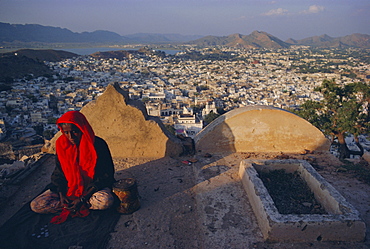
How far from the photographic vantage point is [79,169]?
3213 mm

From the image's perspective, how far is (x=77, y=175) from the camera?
125 inches

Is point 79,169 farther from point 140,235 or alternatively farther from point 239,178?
point 239,178

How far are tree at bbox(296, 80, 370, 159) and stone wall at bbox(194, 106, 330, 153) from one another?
3824 mm

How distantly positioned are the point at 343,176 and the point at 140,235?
126 inches

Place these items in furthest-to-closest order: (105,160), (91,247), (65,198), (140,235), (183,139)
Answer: (183,139) → (105,160) → (65,198) → (140,235) → (91,247)

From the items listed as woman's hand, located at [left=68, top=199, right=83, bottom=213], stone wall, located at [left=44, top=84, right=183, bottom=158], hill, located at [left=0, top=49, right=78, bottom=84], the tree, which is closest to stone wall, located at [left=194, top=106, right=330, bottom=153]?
stone wall, located at [left=44, top=84, right=183, bottom=158]

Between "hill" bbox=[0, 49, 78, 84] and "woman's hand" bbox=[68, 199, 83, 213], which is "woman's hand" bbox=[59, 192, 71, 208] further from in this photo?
"hill" bbox=[0, 49, 78, 84]

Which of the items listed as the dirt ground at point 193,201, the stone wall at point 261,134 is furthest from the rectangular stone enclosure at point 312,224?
the stone wall at point 261,134

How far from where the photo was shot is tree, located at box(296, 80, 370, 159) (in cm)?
831

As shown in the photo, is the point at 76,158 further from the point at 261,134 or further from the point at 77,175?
the point at 261,134

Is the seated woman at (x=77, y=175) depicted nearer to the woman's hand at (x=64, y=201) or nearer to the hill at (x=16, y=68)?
the woman's hand at (x=64, y=201)

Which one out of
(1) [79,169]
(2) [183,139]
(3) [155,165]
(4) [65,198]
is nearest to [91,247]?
(4) [65,198]

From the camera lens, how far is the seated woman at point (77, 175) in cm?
304

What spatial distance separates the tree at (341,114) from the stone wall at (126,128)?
597 cm
